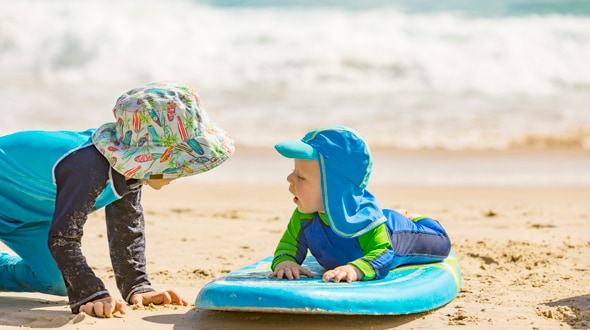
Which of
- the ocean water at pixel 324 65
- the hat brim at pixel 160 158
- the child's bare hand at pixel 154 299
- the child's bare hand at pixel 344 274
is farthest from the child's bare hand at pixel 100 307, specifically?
the ocean water at pixel 324 65

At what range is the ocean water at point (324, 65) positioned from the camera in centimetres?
1156

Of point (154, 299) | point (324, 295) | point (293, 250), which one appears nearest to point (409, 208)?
point (293, 250)

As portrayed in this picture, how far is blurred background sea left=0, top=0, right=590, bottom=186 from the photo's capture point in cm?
1071

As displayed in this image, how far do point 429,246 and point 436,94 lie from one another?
949 cm

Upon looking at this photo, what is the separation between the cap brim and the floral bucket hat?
29 cm

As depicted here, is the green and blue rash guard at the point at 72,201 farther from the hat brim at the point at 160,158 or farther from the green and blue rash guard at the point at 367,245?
the green and blue rash guard at the point at 367,245

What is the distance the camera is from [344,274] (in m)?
3.82

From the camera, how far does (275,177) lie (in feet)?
29.2

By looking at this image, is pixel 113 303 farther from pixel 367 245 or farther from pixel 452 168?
pixel 452 168

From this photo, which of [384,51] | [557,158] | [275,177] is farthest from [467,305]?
[384,51]

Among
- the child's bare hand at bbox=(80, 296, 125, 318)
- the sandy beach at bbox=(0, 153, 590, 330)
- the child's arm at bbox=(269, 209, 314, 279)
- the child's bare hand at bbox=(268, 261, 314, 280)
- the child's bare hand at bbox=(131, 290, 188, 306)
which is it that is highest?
the child's arm at bbox=(269, 209, 314, 279)

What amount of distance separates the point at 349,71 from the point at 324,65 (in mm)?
469

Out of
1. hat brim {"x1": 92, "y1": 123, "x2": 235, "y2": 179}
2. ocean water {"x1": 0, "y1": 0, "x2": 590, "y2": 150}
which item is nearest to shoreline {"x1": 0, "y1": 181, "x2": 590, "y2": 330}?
hat brim {"x1": 92, "y1": 123, "x2": 235, "y2": 179}

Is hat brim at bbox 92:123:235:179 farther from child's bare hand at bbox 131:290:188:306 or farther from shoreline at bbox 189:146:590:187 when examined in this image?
shoreline at bbox 189:146:590:187
